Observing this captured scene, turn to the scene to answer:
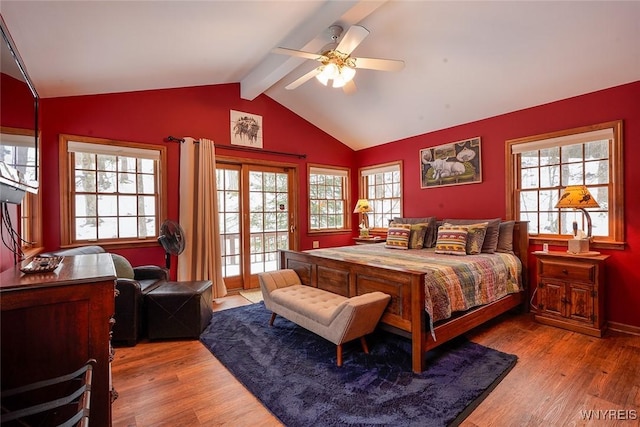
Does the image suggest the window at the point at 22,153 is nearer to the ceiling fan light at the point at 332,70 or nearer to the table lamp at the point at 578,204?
the ceiling fan light at the point at 332,70

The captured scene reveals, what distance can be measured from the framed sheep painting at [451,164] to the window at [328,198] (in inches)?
61.4

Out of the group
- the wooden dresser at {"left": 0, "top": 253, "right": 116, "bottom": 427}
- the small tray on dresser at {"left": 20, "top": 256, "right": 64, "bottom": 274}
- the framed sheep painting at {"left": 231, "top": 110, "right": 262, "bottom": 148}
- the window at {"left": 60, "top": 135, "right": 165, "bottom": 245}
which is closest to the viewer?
the wooden dresser at {"left": 0, "top": 253, "right": 116, "bottom": 427}

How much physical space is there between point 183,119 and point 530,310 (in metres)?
4.93

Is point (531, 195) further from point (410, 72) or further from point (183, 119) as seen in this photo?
point (183, 119)

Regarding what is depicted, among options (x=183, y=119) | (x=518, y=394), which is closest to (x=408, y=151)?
(x=183, y=119)

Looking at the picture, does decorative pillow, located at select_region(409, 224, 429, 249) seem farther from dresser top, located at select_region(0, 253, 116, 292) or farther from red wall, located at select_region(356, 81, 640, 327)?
dresser top, located at select_region(0, 253, 116, 292)

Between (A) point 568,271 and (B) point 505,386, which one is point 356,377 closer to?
(B) point 505,386

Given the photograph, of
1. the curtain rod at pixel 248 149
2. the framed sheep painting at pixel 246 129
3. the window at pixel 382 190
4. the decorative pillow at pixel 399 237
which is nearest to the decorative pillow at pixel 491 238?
the decorative pillow at pixel 399 237

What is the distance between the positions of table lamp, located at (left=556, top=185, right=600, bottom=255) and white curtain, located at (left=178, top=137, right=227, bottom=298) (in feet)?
13.2

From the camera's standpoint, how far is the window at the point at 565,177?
308cm

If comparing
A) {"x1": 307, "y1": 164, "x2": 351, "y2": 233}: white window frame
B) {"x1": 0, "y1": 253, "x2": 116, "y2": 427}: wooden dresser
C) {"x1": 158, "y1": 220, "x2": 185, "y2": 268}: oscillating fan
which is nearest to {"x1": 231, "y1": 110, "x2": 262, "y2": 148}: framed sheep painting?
{"x1": 307, "y1": 164, "x2": 351, "y2": 233}: white window frame

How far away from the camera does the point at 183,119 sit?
4.10 meters

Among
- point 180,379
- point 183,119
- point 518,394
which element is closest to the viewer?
point 518,394

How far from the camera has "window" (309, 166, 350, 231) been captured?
5.41m
